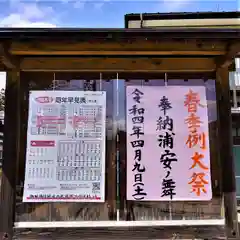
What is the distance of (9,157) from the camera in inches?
158

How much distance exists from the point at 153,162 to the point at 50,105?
155cm

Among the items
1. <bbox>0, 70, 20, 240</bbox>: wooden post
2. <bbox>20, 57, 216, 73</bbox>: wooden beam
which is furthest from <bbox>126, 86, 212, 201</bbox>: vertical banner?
<bbox>0, 70, 20, 240</bbox>: wooden post

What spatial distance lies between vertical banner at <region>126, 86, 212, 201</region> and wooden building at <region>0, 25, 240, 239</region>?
0.11 meters

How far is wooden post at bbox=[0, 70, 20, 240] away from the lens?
3895 millimetres

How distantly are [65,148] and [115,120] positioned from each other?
0.75 m

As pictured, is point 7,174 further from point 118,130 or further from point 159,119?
point 159,119

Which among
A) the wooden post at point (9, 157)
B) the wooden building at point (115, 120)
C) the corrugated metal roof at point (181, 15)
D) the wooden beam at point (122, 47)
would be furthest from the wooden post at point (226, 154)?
the corrugated metal roof at point (181, 15)

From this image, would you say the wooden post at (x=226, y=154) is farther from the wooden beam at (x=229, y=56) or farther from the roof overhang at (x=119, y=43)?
the roof overhang at (x=119, y=43)

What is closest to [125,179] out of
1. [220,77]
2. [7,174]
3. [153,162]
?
[153,162]

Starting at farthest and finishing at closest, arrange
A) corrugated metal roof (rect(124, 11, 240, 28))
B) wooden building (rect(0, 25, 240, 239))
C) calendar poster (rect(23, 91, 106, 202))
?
corrugated metal roof (rect(124, 11, 240, 28)), calendar poster (rect(23, 91, 106, 202)), wooden building (rect(0, 25, 240, 239))

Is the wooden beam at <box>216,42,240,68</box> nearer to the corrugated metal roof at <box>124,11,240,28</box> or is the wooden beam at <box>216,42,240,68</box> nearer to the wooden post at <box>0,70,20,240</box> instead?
the wooden post at <box>0,70,20,240</box>

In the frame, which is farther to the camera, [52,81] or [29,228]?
[52,81]

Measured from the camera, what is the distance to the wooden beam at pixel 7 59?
12.0 ft

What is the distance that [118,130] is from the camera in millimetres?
4105
